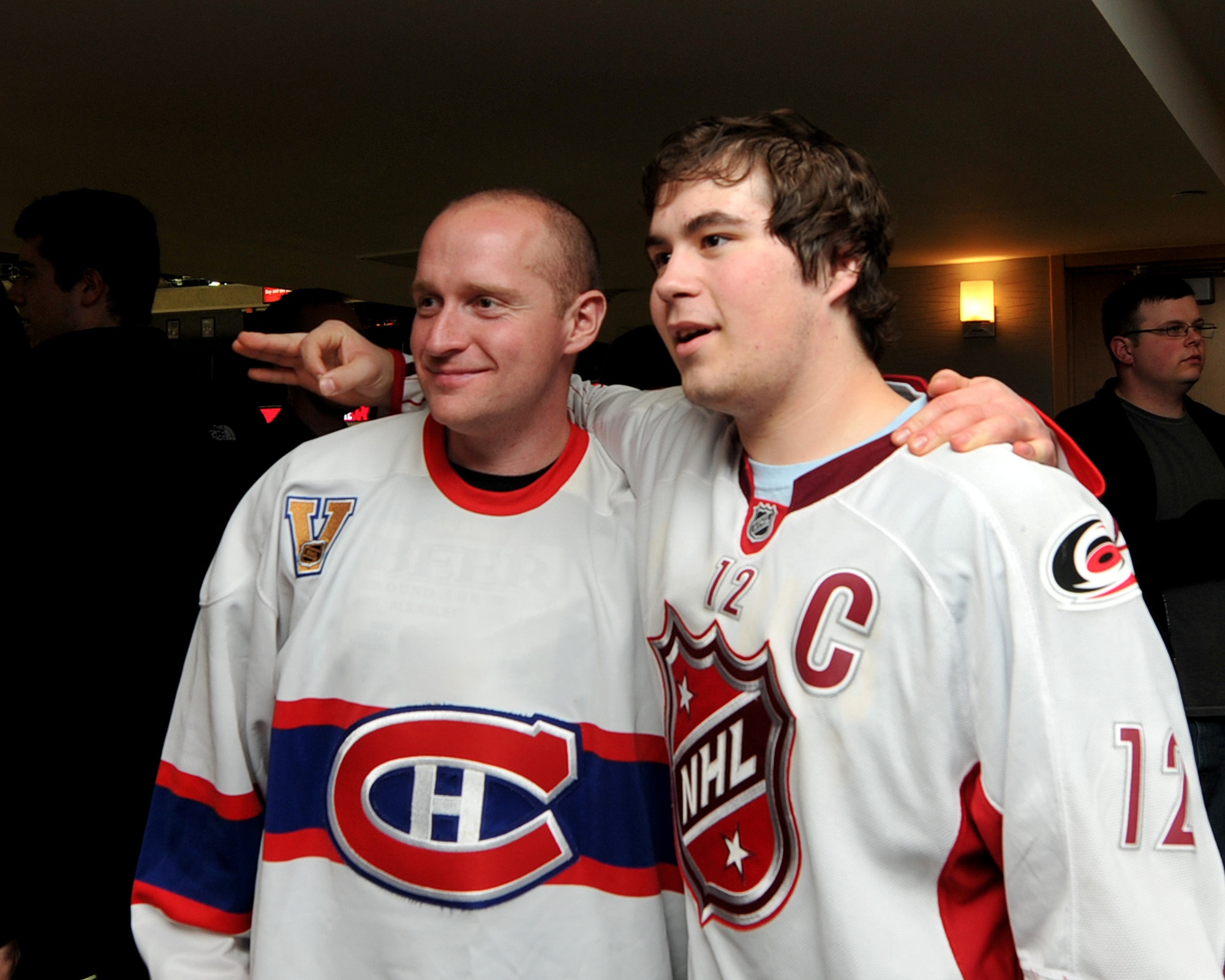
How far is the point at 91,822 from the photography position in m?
1.57

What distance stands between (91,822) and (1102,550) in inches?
56.3

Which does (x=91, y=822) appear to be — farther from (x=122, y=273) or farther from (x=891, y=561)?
(x=891, y=561)

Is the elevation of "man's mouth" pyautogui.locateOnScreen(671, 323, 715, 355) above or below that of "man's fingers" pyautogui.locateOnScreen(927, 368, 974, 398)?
above

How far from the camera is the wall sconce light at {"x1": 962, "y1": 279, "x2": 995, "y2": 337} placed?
23.0 feet

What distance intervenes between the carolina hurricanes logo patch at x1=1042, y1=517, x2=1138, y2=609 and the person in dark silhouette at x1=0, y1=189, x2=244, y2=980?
4.28 feet

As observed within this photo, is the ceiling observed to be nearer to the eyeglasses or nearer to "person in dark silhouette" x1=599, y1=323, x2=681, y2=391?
the eyeglasses

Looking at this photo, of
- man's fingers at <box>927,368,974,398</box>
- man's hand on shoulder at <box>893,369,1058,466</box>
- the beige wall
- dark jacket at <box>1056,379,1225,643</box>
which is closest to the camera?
man's hand on shoulder at <box>893,369,1058,466</box>

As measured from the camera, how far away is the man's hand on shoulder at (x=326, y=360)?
1.47 meters

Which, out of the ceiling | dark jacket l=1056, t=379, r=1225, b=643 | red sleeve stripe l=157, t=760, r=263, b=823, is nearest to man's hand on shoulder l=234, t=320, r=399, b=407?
red sleeve stripe l=157, t=760, r=263, b=823

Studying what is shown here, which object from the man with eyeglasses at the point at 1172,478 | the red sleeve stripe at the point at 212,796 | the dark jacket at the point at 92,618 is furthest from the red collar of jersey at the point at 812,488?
the man with eyeglasses at the point at 1172,478

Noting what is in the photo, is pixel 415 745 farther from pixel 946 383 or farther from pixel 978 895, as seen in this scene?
pixel 946 383

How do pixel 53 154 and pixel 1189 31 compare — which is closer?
pixel 1189 31

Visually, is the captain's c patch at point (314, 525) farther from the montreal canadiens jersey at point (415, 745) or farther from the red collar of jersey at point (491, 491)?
the red collar of jersey at point (491, 491)

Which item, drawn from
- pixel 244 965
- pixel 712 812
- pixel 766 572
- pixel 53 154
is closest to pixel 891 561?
pixel 766 572
